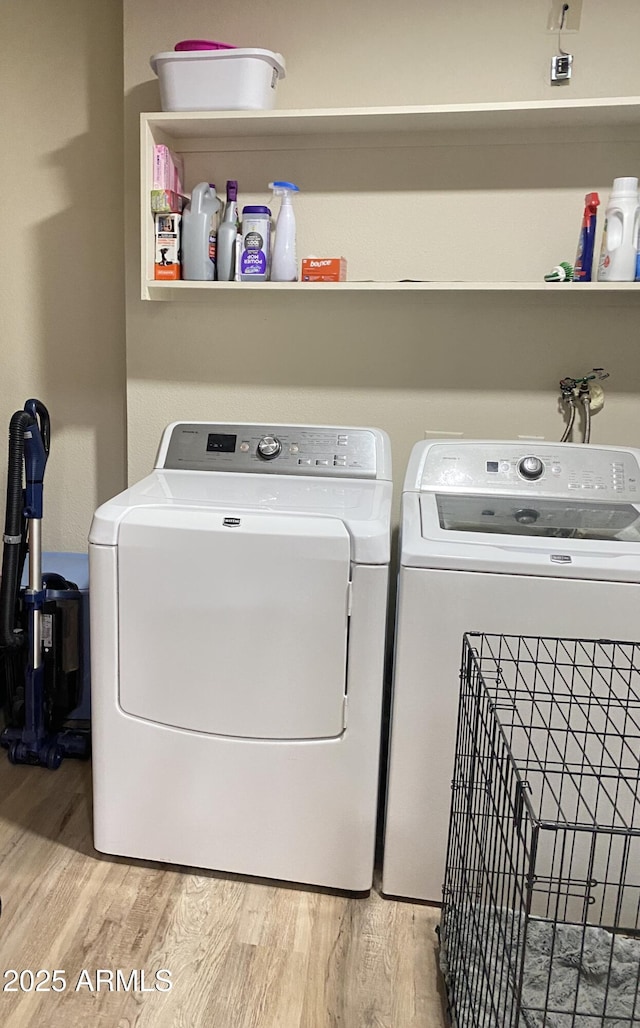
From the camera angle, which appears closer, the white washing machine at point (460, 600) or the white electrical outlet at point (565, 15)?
the white washing machine at point (460, 600)

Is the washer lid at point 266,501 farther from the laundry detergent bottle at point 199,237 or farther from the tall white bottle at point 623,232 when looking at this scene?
the tall white bottle at point 623,232

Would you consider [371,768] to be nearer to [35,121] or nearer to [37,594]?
[37,594]

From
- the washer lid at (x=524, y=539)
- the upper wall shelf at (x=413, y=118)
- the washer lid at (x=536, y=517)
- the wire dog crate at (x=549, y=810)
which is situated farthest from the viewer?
the upper wall shelf at (x=413, y=118)

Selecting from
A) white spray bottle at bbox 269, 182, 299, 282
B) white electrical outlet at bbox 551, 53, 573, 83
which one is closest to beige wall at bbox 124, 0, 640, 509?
white electrical outlet at bbox 551, 53, 573, 83

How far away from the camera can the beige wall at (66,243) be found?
2.57 meters

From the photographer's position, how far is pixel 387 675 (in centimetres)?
228

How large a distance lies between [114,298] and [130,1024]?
2.08 meters

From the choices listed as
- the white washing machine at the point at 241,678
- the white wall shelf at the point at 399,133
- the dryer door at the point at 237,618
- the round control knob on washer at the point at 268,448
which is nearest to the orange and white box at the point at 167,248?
the white wall shelf at the point at 399,133

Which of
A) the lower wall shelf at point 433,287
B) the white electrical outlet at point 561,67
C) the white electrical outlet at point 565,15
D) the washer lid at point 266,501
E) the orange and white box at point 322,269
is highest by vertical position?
the white electrical outlet at point 565,15

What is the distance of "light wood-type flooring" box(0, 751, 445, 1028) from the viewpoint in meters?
1.56

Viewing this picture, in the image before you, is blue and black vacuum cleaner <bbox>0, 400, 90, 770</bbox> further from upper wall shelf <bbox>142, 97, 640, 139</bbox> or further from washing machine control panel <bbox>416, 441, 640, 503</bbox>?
washing machine control panel <bbox>416, 441, 640, 503</bbox>

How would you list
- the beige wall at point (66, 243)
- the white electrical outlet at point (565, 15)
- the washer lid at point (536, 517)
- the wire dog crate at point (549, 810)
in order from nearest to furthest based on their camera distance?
the wire dog crate at point (549, 810) < the washer lid at point (536, 517) < the white electrical outlet at point (565, 15) < the beige wall at point (66, 243)

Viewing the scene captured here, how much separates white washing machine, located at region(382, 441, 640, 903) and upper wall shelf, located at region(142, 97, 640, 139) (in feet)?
3.17

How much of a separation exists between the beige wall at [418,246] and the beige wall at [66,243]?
0.19 metres
